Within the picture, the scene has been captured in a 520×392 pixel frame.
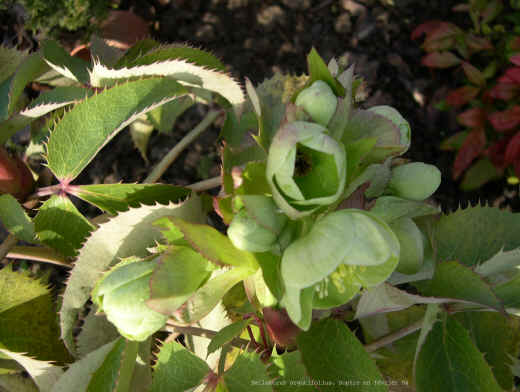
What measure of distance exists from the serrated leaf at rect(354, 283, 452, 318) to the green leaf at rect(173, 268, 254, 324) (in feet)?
0.41

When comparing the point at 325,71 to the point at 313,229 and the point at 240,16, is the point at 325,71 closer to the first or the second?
the point at 313,229

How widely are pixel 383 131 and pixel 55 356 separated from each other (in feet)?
1.66

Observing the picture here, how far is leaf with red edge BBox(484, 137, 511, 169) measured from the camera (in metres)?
1.08

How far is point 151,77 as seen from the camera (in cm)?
53

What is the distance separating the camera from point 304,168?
0.38 meters

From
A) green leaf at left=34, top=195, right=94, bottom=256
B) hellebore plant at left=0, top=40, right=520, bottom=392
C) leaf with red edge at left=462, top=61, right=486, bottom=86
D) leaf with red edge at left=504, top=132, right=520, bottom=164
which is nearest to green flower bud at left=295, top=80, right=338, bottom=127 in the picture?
hellebore plant at left=0, top=40, right=520, bottom=392

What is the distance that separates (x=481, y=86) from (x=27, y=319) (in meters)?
1.05

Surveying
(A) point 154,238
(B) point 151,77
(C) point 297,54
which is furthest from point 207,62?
(C) point 297,54

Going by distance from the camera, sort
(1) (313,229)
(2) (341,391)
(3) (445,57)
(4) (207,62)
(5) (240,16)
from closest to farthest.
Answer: (1) (313,229)
(2) (341,391)
(4) (207,62)
(3) (445,57)
(5) (240,16)

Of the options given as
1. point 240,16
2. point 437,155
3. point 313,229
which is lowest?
point 437,155

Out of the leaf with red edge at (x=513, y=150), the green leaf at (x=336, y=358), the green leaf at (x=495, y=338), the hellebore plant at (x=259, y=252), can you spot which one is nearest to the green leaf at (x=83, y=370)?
the hellebore plant at (x=259, y=252)

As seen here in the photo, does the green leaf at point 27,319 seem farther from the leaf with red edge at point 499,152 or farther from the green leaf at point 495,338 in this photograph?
the leaf with red edge at point 499,152

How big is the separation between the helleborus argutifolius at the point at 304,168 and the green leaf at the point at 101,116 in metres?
0.21

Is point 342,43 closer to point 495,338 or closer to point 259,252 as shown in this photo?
point 495,338
